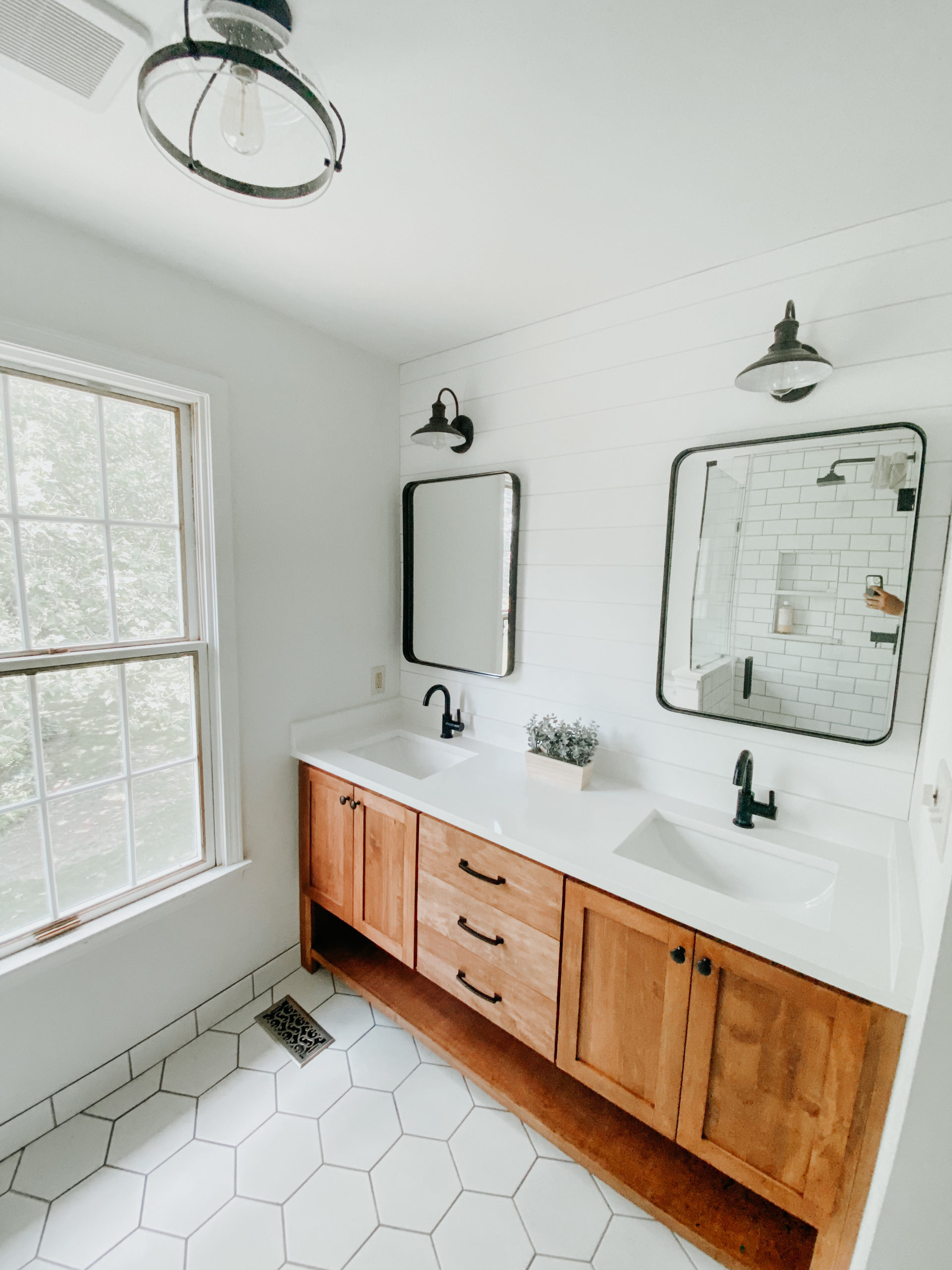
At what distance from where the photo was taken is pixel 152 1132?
147 cm

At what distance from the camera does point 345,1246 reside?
47.9 inches

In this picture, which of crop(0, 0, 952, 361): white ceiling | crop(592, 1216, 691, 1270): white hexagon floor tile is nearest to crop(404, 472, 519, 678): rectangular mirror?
crop(0, 0, 952, 361): white ceiling

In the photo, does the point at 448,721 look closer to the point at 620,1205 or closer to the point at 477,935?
the point at 477,935

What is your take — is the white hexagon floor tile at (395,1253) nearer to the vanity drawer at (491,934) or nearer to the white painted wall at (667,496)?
the vanity drawer at (491,934)

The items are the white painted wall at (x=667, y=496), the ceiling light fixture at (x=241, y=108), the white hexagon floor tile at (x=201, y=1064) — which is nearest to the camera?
the ceiling light fixture at (x=241, y=108)

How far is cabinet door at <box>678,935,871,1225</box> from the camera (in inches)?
39.4

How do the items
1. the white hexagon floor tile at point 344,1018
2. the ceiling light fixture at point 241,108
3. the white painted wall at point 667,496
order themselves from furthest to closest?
1. the white hexagon floor tile at point 344,1018
2. the white painted wall at point 667,496
3. the ceiling light fixture at point 241,108

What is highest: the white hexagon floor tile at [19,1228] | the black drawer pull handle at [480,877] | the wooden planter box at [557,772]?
the wooden planter box at [557,772]

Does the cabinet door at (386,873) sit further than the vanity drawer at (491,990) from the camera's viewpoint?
Yes

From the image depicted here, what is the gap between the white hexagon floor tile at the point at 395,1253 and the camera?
1183 millimetres

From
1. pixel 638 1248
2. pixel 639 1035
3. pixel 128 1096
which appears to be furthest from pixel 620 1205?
pixel 128 1096

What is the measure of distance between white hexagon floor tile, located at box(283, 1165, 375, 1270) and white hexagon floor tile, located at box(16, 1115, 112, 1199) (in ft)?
1.51

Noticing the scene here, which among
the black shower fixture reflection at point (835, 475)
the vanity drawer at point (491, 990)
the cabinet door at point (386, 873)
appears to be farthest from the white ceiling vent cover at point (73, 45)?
the vanity drawer at point (491, 990)

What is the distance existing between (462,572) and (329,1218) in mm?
1909
